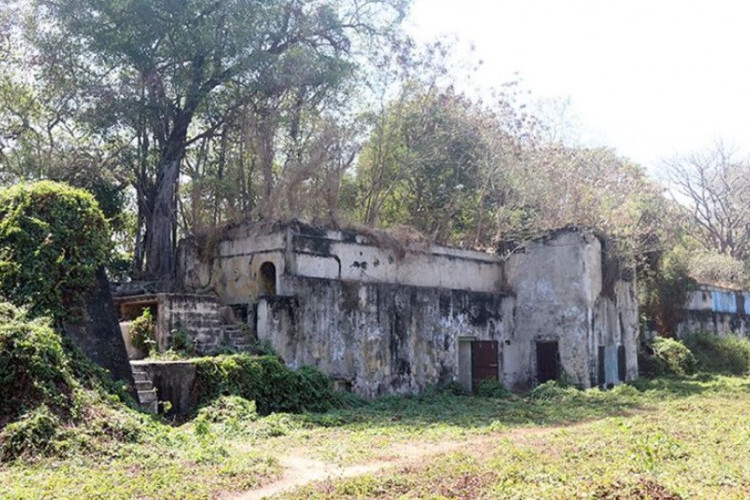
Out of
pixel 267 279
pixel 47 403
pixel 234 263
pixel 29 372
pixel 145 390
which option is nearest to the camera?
pixel 47 403

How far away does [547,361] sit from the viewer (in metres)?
20.6

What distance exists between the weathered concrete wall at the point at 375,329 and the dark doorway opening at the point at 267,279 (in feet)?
3.22

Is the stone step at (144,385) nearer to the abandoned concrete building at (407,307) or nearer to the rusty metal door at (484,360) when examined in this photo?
the abandoned concrete building at (407,307)

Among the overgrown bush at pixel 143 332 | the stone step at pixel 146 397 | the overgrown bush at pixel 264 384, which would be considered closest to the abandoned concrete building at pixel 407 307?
the overgrown bush at pixel 143 332

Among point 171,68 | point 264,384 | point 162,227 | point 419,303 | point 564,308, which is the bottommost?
point 264,384

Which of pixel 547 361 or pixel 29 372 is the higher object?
pixel 29 372

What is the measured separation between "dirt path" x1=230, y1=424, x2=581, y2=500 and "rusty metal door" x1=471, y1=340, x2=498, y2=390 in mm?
7782

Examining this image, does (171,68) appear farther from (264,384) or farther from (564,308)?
(564,308)

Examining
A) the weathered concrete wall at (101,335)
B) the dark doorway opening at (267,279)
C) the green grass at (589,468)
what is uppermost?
the dark doorway opening at (267,279)

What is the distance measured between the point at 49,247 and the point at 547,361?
42.4 feet

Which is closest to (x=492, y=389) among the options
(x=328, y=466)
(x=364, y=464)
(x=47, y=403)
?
(x=364, y=464)

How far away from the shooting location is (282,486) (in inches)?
317

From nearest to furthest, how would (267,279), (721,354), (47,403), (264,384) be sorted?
(47,403), (264,384), (267,279), (721,354)

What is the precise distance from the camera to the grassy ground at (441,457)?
7434mm
